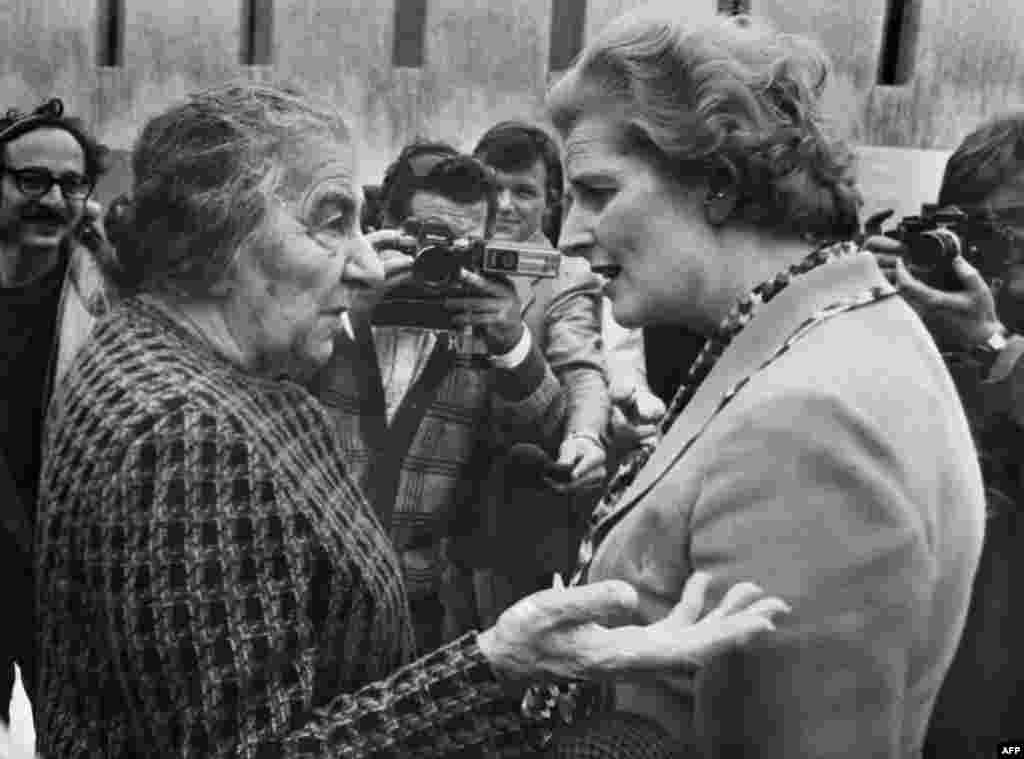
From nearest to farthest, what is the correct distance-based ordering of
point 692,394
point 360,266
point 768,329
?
1. point 768,329
2. point 692,394
3. point 360,266

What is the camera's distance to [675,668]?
110 centimetres

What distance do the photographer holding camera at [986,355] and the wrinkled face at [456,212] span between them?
1.78 feet

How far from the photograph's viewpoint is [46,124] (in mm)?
2047

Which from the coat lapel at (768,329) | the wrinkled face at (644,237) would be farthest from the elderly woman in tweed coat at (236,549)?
the wrinkled face at (644,237)

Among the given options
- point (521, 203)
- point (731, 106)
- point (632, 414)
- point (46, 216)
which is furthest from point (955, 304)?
point (46, 216)

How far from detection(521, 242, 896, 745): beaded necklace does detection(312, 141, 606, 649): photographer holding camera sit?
0.59 meters

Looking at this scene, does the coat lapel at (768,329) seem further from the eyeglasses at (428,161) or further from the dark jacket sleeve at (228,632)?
the eyeglasses at (428,161)

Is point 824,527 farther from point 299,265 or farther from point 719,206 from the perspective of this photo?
point 299,265

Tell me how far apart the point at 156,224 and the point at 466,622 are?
0.81 metres

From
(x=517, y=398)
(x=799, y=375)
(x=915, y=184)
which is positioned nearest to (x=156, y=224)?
(x=799, y=375)

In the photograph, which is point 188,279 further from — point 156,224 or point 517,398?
point 517,398

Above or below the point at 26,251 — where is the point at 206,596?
below

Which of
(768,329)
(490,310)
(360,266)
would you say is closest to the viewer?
(768,329)

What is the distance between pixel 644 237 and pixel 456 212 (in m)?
0.71
